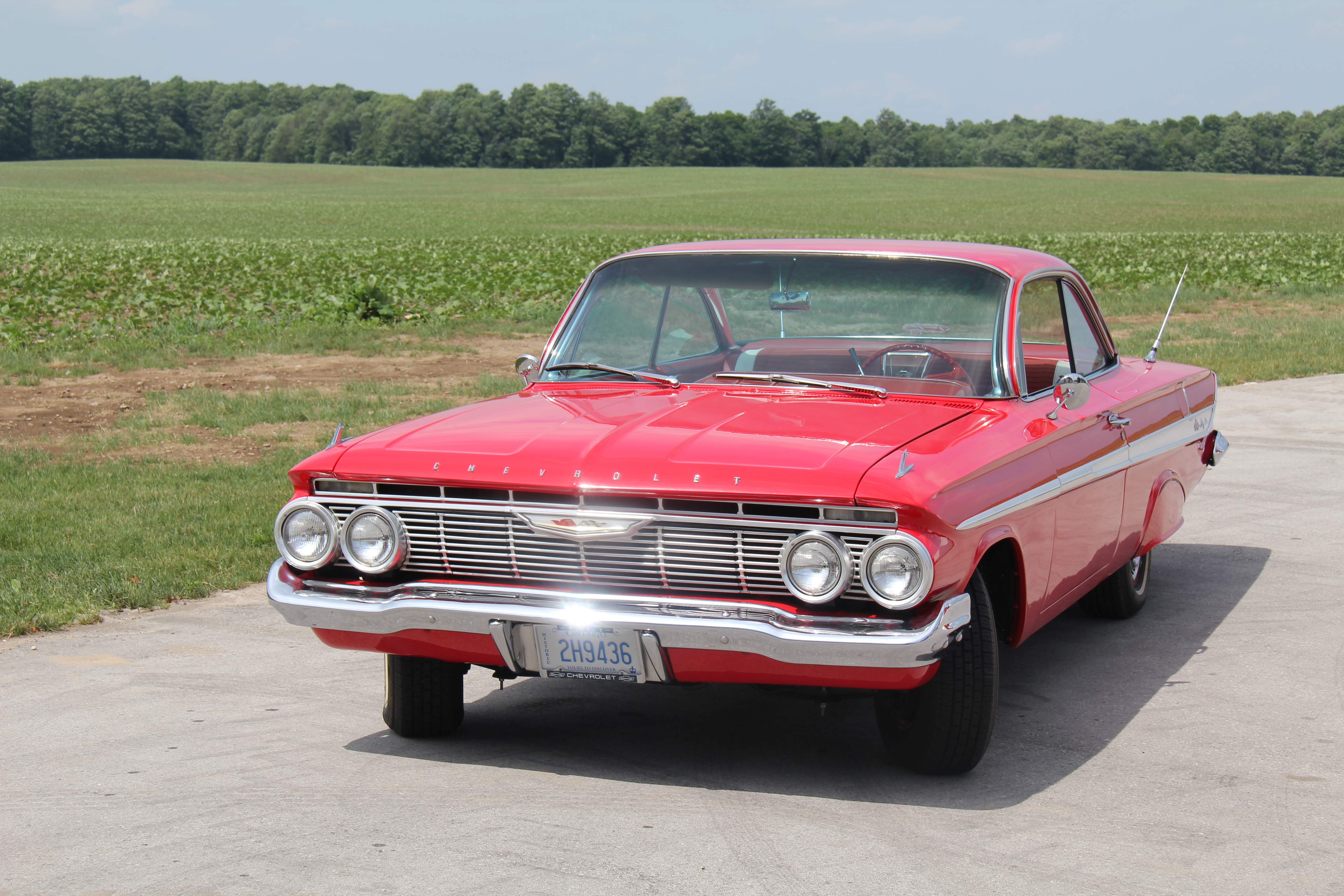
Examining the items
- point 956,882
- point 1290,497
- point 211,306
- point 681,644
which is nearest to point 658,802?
point 681,644

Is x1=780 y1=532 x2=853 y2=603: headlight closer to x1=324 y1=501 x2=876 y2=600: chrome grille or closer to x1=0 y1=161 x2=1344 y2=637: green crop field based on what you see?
x1=324 y1=501 x2=876 y2=600: chrome grille

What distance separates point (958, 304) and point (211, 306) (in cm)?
1578

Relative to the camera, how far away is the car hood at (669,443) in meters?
3.61

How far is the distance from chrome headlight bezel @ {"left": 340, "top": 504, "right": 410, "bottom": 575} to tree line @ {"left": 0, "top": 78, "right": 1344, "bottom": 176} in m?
121

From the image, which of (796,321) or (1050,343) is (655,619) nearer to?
(796,321)

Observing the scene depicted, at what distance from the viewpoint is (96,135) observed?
12912 centimetres

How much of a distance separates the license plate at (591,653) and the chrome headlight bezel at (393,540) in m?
0.52

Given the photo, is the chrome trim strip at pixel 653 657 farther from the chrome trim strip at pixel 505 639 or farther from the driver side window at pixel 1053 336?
the driver side window at pixel 1053 336

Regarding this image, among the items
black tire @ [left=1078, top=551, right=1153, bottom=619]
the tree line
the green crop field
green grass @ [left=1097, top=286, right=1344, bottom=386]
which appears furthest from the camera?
the tree line

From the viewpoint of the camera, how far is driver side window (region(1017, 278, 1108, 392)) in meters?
4.88

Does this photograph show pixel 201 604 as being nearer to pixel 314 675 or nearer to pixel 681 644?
pixel 314 675

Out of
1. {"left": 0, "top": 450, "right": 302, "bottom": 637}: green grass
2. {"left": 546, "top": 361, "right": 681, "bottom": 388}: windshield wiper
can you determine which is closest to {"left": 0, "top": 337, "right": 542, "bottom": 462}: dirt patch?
{"left": 0, "top": 450, "right": 302, "bottom": 637}: green grass

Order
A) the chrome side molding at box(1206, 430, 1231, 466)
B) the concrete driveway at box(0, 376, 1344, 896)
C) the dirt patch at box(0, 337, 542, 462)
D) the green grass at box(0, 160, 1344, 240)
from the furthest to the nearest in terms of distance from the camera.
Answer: the green grass at box(0, 160, 1344, 240) → the dirt patch at box(0, 337, 542, 462) → the chrome side molding at box(1206, 430, 1231, 466) → the concrete driveway at box(0, 376, 1344, 896)

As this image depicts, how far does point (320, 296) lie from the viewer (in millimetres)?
19625
